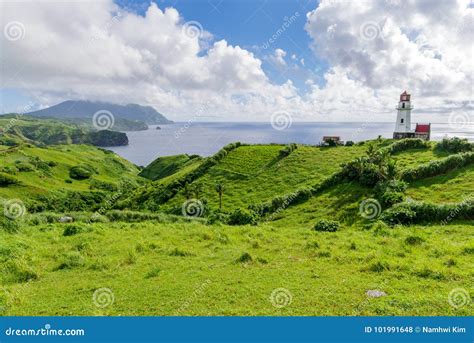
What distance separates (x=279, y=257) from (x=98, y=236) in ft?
48.2

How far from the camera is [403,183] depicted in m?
41.7

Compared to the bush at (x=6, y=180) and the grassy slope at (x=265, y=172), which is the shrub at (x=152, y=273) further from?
the bush at (x=6, y=180)

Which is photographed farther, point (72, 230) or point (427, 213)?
point (427, 213)

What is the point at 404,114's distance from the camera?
7694cm

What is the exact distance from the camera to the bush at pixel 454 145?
5462 centimetres

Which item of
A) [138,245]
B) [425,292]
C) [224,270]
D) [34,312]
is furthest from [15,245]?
[425,292]

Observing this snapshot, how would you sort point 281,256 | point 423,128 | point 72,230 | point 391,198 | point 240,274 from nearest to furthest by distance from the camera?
point 240,274
point 281,256
point 72,230
point 391,198
point 423,128

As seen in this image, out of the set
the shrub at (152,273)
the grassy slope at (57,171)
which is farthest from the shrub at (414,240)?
the grassy slope at (57,171)

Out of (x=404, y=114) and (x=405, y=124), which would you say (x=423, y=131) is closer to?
(x=405, y=124)

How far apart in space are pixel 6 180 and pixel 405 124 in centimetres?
11478

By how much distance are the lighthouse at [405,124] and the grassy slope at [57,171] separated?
8385 centimetres

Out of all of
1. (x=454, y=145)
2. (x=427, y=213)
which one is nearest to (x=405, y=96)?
(x=454, y=145)
